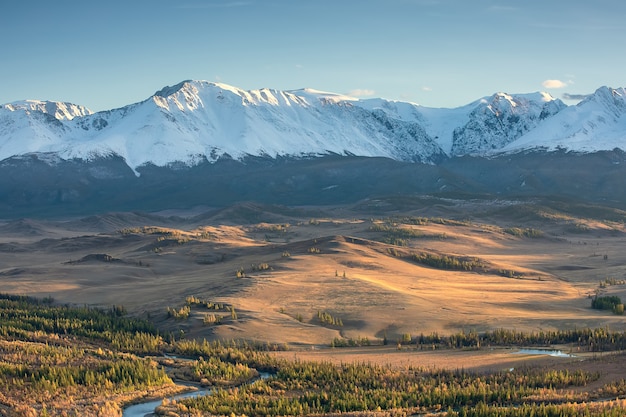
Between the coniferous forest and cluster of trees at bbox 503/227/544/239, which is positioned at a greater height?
the coniferous forest

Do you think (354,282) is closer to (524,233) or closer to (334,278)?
(334,278)

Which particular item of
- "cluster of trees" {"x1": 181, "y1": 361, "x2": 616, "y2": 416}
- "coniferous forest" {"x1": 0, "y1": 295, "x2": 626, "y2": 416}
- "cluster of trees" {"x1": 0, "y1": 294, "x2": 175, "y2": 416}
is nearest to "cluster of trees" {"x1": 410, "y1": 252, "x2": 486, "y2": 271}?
"cluster of trees" {"x1": 0, "y1": 294, "x2": 175, "y2": 416}

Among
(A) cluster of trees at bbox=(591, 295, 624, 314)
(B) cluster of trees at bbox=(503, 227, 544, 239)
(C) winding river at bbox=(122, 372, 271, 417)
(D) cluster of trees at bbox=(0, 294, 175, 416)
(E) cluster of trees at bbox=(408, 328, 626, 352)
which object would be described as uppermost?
(D) cluster of trees at bbox=(0, 294, 175, 416)

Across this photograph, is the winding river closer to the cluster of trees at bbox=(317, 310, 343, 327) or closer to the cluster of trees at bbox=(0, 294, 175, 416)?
the cluster of trees at bbox=(0, 294, 175, 416)

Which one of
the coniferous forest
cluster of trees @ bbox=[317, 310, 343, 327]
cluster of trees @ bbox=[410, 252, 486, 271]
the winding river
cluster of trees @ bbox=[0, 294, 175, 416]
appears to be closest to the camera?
the coniferous forest

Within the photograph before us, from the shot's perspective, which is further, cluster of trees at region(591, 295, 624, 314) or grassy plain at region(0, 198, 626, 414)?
cluster of trees at region(591, 295, 624, 314)

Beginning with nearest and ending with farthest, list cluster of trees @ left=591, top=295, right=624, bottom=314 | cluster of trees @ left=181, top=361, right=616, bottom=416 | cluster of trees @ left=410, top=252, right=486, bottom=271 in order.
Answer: cluster of trees @ left=181, top=361, right=616, bottom=416
cluster of trees @ left=591, top=295, right=624, bottom=314
cluster of trees @ left=410, top=252, right=486, bottom=271

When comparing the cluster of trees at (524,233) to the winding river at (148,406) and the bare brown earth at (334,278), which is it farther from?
the winding river at (148,406)

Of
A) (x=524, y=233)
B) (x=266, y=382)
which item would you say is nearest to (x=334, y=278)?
(x=266, y=382)

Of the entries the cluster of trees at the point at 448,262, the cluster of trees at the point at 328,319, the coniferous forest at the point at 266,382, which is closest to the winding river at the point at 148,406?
the coniferous forest at the point at 266,382

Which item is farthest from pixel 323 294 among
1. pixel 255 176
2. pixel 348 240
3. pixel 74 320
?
pixel 255 176
